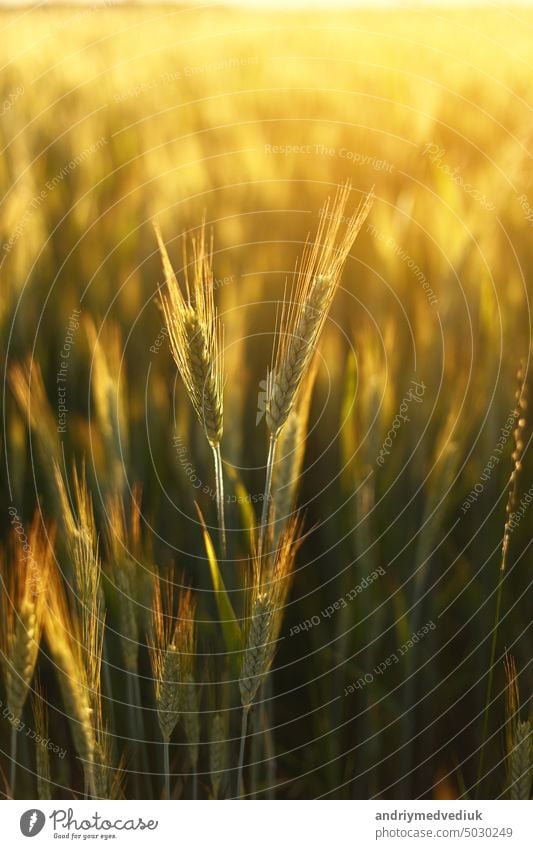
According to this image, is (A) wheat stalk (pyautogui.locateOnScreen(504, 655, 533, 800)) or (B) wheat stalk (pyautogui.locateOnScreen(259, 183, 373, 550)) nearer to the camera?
(B) wheat stalk (pyautogui.locateOnScreen(259, 183, 373, 550))

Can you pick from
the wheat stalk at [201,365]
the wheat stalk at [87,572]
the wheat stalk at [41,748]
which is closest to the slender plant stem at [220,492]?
the wheat stalk at [201,365]

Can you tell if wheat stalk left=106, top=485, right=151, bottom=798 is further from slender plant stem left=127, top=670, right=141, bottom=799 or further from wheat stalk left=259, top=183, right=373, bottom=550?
wheat stalk left=259, top=183, right=373, bottom=550

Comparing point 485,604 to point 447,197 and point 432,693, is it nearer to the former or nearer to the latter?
point 432,693

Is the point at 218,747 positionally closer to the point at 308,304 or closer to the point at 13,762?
the point at 13,762

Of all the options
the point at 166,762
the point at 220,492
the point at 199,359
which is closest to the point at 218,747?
the point at 166,762

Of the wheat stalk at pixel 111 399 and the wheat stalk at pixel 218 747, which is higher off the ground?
the wheat stalk at pixel 111 399

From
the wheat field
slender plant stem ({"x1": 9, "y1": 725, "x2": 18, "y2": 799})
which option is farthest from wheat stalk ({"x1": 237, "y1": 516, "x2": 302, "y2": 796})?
slender plant stem ({"x1": 9, "y1": 725, "x2": 18, "y2": 799})

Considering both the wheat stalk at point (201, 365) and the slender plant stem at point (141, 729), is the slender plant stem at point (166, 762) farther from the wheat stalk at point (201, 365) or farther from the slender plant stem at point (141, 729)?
the wheat stalk at point (201, 365)
